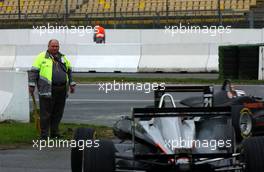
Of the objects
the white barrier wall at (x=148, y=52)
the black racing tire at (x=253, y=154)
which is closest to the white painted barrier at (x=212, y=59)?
the white barrier wall at (x=148, y=52)

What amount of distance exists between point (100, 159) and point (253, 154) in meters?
1.53

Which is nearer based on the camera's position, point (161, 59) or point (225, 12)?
point (161, 59)

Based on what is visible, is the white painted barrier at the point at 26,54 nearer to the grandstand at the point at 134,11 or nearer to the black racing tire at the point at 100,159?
the grandstand at the point at 134,11

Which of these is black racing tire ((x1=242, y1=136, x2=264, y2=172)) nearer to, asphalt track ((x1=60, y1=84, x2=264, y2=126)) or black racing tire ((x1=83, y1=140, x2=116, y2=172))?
black racing tire ((x1=83, y1=140, x2=116, y2=172))

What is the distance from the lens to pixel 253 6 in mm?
40625

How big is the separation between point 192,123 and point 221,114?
1.07 ft

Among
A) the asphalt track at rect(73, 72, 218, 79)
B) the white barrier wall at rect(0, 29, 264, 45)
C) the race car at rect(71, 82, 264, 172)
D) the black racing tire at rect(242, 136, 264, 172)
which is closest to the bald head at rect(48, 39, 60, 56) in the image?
the race car at rect(71, 82, 264, 172)

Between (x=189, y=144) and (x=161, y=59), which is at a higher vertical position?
(x=189, y=144)

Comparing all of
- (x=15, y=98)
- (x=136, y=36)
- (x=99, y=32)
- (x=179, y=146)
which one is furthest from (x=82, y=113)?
(x=136, y=36)

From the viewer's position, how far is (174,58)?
30891 millimetres

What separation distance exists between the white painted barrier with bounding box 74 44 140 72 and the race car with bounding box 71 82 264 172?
21.9 meters

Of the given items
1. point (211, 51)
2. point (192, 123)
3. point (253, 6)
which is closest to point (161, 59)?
point (211, 51)

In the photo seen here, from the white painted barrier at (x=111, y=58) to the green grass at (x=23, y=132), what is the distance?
16098 mm

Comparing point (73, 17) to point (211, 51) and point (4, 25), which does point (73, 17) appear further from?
point (211, 51)
